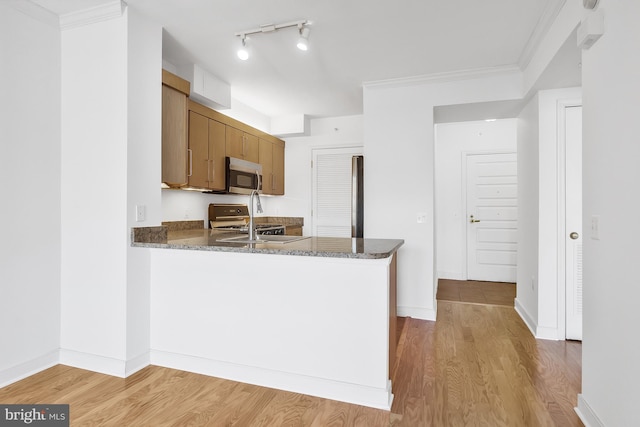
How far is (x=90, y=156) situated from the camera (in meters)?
2.36

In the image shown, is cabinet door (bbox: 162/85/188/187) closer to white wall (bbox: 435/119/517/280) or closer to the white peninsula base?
the white peninsula base

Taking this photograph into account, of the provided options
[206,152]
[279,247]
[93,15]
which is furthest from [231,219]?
[93,15]

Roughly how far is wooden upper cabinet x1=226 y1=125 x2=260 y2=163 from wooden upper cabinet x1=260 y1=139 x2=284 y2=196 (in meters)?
0.19

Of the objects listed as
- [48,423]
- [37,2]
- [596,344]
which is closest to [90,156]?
[37,2]

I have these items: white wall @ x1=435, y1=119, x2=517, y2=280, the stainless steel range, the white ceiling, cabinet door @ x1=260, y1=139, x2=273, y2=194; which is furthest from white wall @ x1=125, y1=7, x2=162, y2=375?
white wall @ x1=435, y1=119, x2=517, y2=280

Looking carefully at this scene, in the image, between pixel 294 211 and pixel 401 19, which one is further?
pixel 294 211

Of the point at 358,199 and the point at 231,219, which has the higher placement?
the point at 358,199

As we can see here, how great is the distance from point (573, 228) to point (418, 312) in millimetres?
1602

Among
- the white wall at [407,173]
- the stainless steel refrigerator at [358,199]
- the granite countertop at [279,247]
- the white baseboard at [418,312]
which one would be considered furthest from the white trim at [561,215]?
the stainless steel refrigerator at [358,199]

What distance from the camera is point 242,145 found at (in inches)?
165

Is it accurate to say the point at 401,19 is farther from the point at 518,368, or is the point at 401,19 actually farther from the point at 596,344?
the point at 518,368

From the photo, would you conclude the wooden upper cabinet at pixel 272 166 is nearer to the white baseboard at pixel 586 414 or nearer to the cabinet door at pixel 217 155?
the cabinet door at pixel 217 155

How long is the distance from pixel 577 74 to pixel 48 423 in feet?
13.6

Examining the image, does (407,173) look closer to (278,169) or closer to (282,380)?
(278,169)
